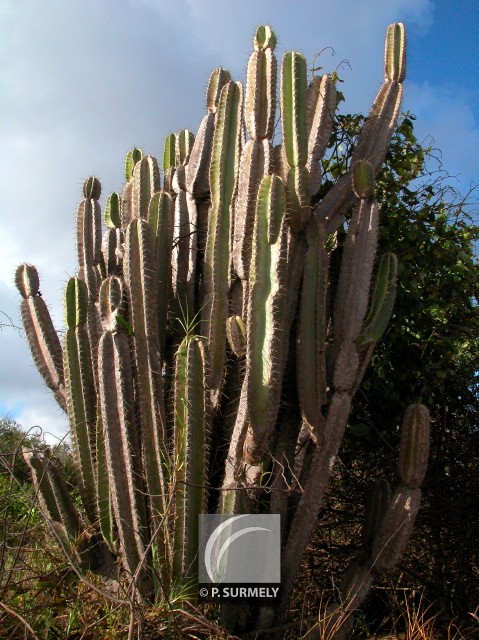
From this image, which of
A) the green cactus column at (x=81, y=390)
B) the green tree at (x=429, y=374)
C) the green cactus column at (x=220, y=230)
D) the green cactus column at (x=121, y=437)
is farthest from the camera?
the green tree at (x=429, y=374)

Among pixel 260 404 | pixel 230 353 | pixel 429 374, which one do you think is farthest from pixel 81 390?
pixel 429 374

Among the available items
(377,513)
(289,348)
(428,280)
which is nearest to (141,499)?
(289,348)

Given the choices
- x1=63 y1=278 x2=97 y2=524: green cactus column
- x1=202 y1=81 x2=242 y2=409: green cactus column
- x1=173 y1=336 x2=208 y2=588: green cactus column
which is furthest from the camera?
x1=63 y1=278 x2=97 y2=524: green cactus column

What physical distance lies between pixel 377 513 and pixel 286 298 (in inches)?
59.4

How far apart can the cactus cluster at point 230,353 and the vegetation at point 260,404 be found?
15 mm

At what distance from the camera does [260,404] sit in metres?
3.50

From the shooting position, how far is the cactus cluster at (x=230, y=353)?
3.58 meters

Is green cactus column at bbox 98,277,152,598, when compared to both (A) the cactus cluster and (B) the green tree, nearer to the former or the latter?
(A) the cactus cluster

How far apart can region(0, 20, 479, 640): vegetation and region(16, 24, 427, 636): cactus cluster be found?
1cm

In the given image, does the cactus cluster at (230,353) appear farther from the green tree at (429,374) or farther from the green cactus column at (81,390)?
the green tree at (429,374)

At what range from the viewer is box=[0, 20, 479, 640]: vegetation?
3.54m

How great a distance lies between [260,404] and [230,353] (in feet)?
2.18

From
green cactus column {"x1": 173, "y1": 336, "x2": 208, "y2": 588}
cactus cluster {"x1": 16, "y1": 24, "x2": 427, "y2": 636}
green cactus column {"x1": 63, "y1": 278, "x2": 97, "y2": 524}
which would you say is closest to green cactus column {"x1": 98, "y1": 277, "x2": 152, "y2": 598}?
cactus cluster {"x1": 16, "y1": 24, "x2": 427, "y2": 636}

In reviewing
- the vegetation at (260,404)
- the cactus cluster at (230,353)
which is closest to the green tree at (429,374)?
the vegetation at (260,404)
